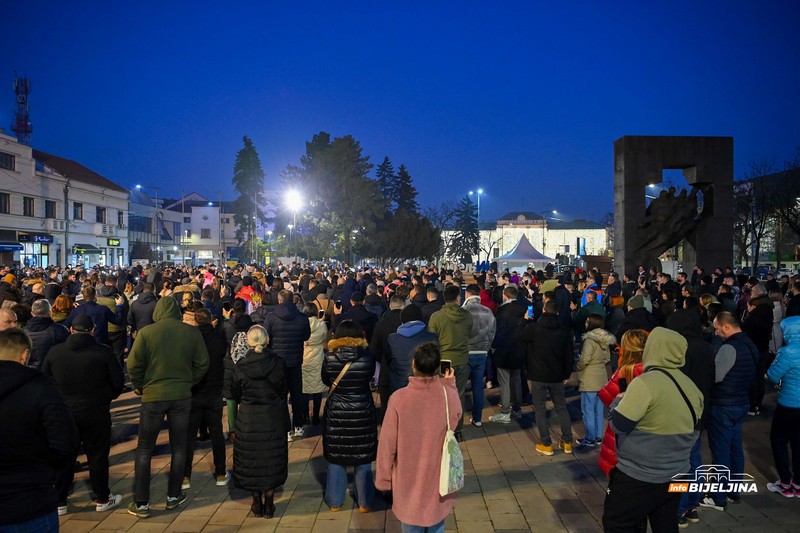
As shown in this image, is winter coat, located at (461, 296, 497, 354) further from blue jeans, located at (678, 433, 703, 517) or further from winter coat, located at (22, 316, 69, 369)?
winter coat, located at (22, 316, 69, 369)

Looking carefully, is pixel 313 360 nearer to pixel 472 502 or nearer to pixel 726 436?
pixel 472 502

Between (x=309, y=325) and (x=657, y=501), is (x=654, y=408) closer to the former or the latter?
(x=657, y=501)

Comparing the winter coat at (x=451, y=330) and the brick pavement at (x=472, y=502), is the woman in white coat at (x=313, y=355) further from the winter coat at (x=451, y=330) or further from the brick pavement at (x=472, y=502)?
the winter coat at (x=451, y=330)

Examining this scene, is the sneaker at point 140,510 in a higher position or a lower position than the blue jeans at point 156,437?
lower

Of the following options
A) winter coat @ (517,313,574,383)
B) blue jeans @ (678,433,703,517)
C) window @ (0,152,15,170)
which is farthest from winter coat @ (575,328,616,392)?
window @ (0,152,15,170)

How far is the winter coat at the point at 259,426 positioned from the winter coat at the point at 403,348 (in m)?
1.59

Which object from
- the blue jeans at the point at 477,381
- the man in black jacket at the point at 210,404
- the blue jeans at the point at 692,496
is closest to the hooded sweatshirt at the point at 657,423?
the blue jeans at the point at 692,496

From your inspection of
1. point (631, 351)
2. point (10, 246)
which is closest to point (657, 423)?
point (631, 351)

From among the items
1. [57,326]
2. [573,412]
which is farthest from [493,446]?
[57,326]

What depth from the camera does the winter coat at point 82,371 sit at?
5582 millimetres

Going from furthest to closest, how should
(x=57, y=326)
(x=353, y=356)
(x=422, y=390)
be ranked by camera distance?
1. (x=57, y=326)
2. (x=353, y=356)
3. (x=422, y=390)

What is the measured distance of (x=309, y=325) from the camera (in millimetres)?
8273

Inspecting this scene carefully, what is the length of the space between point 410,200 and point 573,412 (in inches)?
2561

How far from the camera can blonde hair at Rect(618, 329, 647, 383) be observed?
5.00 meters
